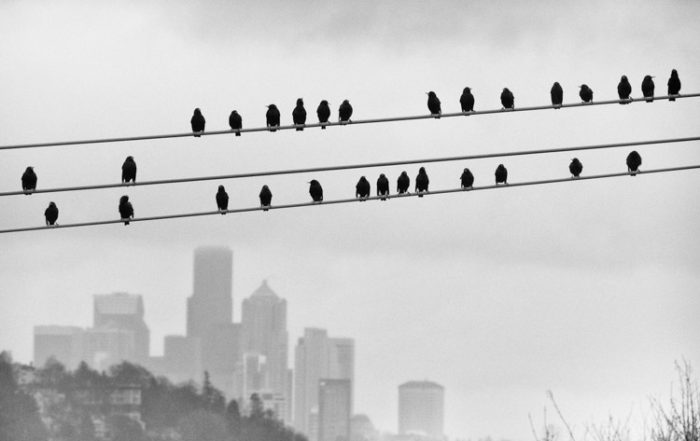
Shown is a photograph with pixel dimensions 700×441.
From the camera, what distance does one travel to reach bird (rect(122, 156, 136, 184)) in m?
64.8

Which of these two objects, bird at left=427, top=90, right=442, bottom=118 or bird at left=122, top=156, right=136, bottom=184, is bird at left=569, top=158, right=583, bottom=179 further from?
bird at left=122, top=156, right=136, bottom=184

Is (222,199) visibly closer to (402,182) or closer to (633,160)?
(402,182)

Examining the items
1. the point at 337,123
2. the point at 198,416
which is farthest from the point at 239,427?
the point at 337,123

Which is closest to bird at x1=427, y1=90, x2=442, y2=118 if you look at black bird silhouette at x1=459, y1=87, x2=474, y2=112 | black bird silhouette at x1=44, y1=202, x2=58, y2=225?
black bird silhouette at x1=459, y1=87, x2=474, y2=112

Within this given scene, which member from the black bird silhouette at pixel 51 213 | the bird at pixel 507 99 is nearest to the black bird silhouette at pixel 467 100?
the bird at pixel 507 99

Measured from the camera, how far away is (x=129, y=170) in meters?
65.1

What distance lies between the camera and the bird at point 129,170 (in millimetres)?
64812

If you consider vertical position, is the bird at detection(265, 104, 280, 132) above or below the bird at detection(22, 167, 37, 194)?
above

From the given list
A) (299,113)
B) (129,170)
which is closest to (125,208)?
(129,170)

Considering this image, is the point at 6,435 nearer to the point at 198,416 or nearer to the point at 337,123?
the point at 198,416

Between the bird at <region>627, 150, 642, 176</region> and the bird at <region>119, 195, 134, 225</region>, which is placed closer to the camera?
the bird at <region>119, 195, 134, 225</region>

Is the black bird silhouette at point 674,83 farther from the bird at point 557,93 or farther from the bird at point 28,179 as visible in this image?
the bird at point 28,179

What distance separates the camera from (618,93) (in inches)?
2640

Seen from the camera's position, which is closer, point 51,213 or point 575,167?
point 51,213
